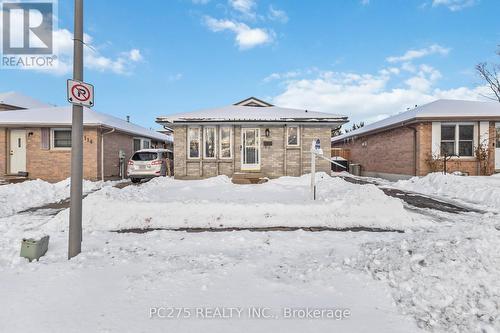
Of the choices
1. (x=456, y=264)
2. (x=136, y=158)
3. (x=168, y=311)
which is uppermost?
Answer: (x=136, y=158)

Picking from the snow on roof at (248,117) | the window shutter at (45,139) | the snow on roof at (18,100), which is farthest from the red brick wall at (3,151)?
the snow on roof at (18,100)

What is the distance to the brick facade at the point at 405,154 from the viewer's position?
13.9 meters

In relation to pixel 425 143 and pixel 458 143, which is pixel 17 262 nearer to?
pixel 425 143

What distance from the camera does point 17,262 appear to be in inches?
148

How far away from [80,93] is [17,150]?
15086 mm

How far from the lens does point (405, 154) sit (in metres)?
15.4

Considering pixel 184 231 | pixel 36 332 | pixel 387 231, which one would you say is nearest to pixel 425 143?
pixel 387 231

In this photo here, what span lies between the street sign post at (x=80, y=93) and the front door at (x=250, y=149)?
978 centimetres

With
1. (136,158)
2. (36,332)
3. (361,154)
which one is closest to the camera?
(36,332)

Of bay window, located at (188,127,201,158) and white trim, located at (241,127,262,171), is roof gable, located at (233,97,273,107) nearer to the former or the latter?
white trim, located at (241,127,262,171)

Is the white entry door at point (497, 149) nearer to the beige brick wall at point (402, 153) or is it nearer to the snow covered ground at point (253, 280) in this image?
the beige brick wall at point (402, 153)

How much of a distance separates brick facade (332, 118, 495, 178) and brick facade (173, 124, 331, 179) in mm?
5239

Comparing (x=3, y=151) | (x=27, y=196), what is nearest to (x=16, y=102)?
(x=3, y=151)

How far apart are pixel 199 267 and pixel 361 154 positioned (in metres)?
21.3
